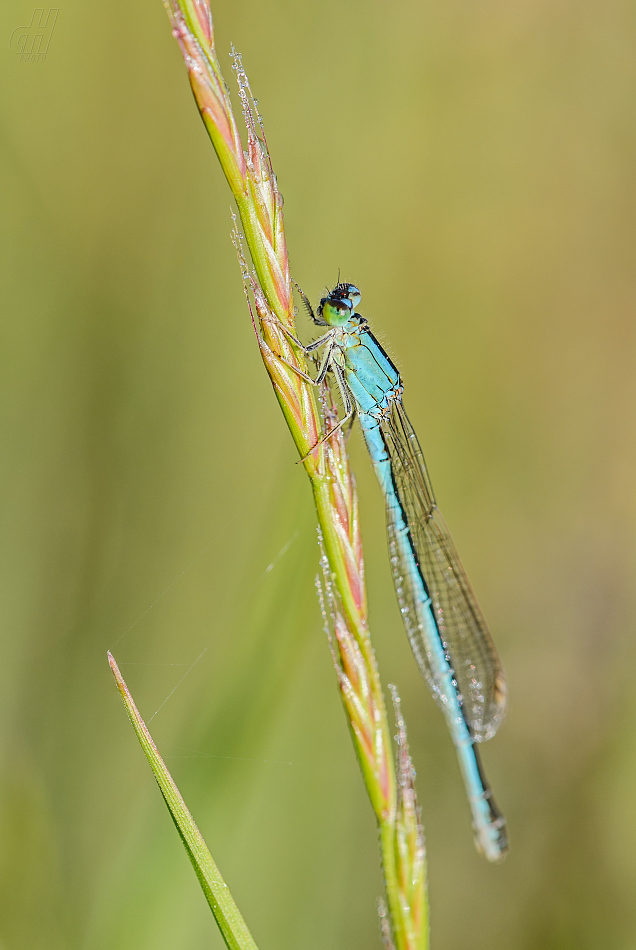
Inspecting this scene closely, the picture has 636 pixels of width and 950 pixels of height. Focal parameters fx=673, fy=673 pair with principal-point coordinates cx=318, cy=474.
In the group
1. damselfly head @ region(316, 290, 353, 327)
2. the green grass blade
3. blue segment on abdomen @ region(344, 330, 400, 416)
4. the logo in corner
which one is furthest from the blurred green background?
the green grass blade

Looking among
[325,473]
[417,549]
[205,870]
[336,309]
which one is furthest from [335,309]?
[205,870]

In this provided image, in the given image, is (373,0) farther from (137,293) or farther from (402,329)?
(137,293)

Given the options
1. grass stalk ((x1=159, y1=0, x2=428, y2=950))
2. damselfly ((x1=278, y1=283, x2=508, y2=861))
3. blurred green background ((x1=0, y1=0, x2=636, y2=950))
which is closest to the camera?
grass stalk ((x1=159, y1=0, x2=428, y2=950))

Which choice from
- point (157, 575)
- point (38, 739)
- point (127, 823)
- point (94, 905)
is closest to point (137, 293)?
point (157, 575)

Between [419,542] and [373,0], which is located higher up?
[373,0]

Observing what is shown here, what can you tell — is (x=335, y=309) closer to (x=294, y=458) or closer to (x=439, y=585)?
(x=294, y=458)

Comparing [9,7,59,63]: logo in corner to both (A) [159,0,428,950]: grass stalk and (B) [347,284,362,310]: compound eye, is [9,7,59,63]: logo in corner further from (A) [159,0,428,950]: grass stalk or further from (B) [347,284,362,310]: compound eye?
(A) [159,0,428,950]: grass stalk

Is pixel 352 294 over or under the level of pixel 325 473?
over
